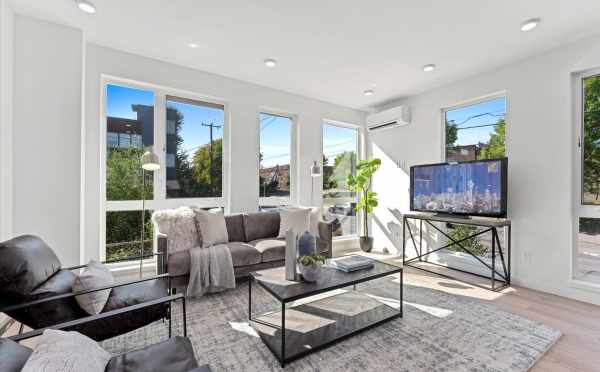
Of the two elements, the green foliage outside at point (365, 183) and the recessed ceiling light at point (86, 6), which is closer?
the recessed ceiling light at point (86, 6)

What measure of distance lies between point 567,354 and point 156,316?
291cm

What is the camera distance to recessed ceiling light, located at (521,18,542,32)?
2.53 m

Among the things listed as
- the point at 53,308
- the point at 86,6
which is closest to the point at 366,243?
the point at 53,308

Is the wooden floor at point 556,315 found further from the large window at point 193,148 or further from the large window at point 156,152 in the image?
the large window at point 193,148

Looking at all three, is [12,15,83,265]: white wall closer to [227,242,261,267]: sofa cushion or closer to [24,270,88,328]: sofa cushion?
[24,270,88,328]: sofa cushion

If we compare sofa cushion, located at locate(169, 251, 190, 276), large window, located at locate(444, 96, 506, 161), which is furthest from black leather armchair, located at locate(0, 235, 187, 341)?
large window, located at locate(444, 96, 506, 161)

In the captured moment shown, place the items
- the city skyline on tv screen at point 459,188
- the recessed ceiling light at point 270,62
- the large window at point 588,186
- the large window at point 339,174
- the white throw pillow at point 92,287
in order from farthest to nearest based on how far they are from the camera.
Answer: the large window at point 339,174 → the recessed ceiling light at point 270,62 → the city skyline on tv screen at point 459,188 → the large window at point 588,186 → the white throw pillow at point 92,287

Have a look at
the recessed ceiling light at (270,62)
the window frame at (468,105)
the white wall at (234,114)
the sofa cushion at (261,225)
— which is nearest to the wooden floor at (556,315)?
the white wall at (234,114)

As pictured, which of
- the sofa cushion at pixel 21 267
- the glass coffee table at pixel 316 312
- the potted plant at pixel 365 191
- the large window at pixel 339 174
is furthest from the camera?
the large window at pixel 339 174

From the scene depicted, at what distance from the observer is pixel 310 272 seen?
2143 millimetres

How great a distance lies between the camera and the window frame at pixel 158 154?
323cm

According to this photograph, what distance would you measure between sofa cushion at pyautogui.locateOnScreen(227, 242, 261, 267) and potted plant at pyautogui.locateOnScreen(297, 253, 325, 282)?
1.14 metres

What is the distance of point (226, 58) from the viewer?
11.1 ft

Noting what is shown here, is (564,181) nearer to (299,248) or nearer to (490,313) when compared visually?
(490,313)
